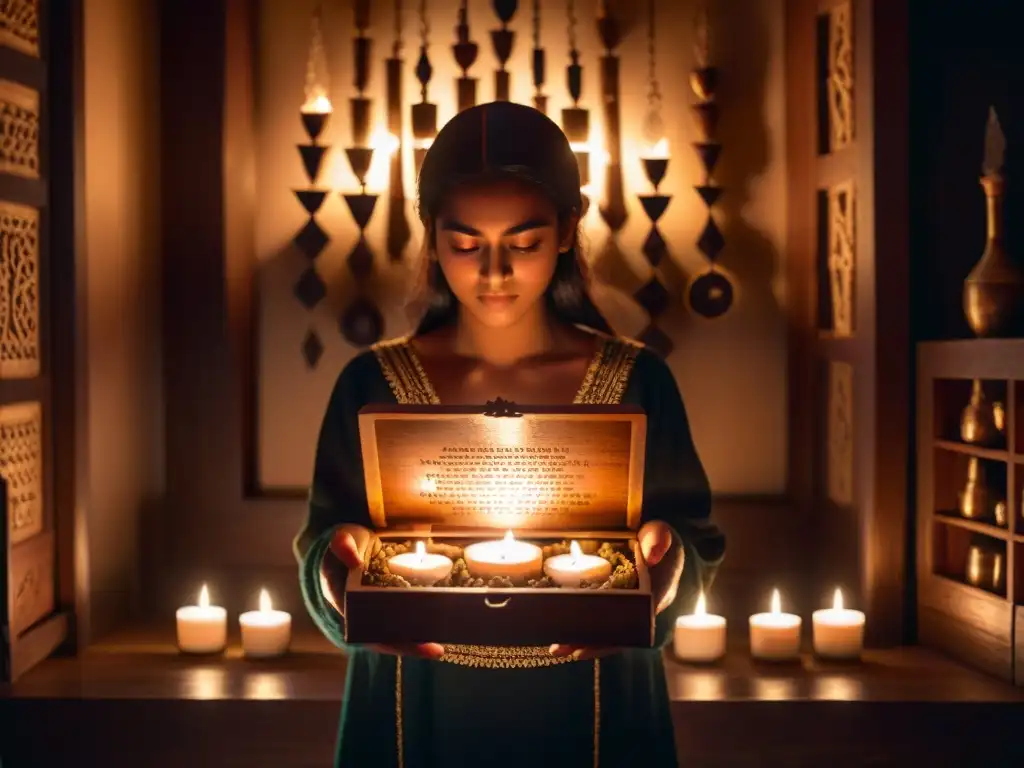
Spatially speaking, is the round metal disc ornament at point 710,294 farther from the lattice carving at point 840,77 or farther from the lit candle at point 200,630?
the lit candle at point 200,630

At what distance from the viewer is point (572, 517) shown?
1829 mm

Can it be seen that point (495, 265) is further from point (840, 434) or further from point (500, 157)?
point (840, 434)

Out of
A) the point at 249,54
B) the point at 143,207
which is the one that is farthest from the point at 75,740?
the point at 249,54

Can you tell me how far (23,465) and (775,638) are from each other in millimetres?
1679

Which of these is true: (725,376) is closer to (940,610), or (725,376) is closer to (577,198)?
(940,610)

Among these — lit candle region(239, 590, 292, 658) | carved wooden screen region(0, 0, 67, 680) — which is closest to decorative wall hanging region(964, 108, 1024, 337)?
lit candle region(239, 590, 292, 658)

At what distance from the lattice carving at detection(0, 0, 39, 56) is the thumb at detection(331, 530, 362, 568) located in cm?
142

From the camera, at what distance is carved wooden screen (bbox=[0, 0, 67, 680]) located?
2.54 metres

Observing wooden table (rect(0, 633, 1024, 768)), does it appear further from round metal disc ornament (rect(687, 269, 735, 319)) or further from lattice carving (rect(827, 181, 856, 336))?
round metal disc ornament (rect(687, 269, 735, 319))

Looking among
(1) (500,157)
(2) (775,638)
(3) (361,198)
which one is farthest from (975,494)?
(3) (361,198)

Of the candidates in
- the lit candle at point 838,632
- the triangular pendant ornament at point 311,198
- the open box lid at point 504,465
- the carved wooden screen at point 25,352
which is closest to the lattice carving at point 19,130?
the carved wooden screen at point 25,352

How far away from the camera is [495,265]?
69.9 inches

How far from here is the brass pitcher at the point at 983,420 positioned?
2672mm

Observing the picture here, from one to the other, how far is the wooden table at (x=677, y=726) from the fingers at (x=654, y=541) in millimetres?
890
